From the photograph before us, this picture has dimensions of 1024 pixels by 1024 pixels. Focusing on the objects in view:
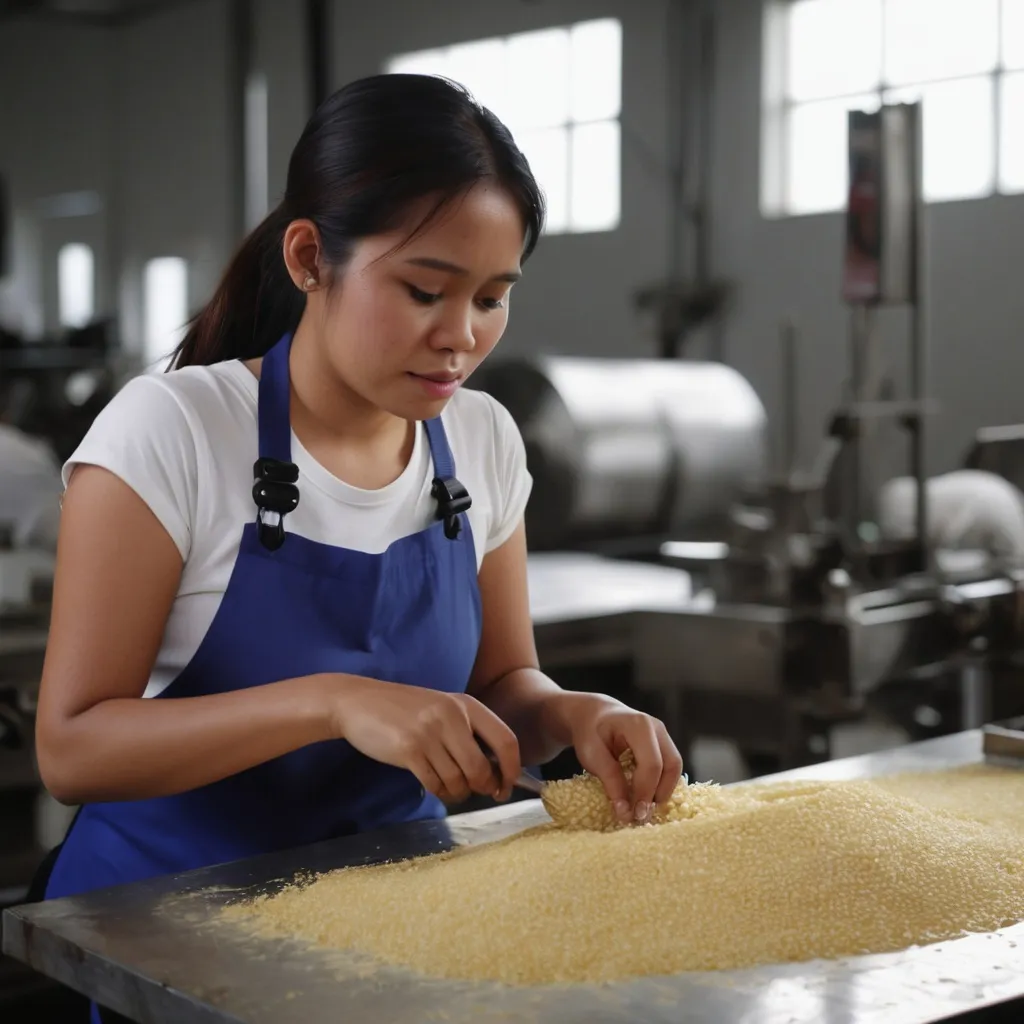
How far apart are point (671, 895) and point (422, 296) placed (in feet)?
1.59

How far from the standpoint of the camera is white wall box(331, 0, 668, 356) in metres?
6.58

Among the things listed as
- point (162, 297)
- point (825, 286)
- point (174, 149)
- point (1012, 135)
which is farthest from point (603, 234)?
point (162, 297)

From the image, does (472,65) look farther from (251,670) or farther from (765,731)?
(251,670)

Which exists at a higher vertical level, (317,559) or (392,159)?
(392,159)

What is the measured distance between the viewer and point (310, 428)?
1.26 meters

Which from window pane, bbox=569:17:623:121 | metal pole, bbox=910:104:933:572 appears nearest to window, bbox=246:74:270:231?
window pane, bbox=569:17:623:121

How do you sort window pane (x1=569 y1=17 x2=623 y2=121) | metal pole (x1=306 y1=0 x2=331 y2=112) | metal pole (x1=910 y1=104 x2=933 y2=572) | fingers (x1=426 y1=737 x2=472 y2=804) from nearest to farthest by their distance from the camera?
1. fingers (x1=426 y1=737 x2=472 y2=804)
2. metal pole (x1=910 y1=104 x2=933 y2=572)
3. metal pole (x1=306 y1=0 x2=331 y2=112)
4. window pane (x1=569 y1=17 x2=623 y2=121)

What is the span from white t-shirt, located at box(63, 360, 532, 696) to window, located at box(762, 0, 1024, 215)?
425 cm

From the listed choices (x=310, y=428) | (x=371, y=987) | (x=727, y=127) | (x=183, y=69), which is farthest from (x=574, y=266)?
(x=371, y=987)

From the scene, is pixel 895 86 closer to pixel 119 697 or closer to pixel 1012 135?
pixel 1012 135

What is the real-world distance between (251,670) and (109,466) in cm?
20

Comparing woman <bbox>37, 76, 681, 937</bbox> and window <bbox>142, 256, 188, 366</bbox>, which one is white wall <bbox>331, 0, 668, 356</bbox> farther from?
woman <bbox>37, 76, 681, 937</bbox>

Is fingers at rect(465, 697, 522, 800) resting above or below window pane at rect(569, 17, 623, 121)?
below

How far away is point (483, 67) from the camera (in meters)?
7.23
